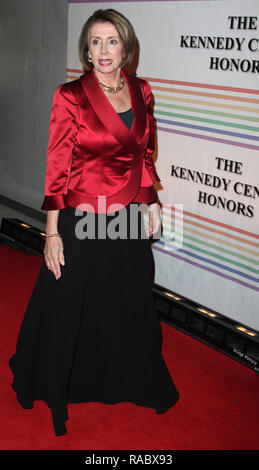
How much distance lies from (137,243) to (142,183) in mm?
246

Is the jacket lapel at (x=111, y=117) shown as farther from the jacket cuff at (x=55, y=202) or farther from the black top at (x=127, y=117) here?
the jacket cuff at (x=55, y=202)

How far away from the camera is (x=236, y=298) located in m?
3.23

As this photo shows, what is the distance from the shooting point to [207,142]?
3.22 meters

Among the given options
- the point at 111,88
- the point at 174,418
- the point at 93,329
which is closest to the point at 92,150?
the point at 111,88

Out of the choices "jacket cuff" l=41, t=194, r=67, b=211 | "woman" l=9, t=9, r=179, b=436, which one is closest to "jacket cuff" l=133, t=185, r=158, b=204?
"woman" l=9, t=9, r=179, b=436

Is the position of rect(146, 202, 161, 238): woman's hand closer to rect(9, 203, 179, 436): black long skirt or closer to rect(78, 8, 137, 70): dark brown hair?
rect(9, 203, 179, 436): black long skirt

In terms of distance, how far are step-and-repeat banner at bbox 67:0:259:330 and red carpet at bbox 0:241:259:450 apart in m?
0.44

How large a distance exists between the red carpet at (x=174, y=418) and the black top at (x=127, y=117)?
124cm

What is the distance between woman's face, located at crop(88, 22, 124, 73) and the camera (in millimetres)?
1979

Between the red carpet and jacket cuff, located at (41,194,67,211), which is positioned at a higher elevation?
jacket cuff, located at (41,194,67,211)

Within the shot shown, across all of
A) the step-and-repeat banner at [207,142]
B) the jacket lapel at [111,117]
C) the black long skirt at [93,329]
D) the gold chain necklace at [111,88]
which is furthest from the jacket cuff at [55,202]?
the step-and-repeat banner at [207,142]

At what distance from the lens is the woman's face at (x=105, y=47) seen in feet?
6.49

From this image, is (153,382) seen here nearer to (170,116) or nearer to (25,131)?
(170,116)
